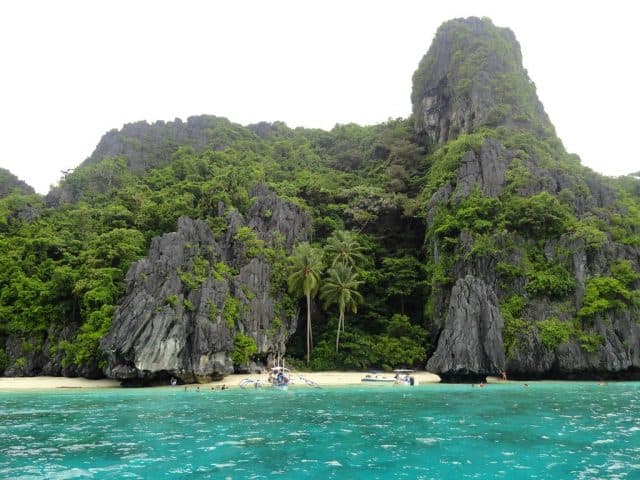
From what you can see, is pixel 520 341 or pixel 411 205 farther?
pixel 411 205

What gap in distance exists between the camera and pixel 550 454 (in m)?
13.5

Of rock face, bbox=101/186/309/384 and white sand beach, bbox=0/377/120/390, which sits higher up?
rock face, bbox=101/186/309/384

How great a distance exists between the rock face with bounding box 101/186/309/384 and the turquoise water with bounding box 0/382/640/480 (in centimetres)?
990

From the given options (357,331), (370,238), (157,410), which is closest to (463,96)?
(370,238)

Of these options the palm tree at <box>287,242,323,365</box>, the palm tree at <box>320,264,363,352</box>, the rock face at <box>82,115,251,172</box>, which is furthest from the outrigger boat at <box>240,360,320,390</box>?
the rock face at <box>82,115,251,172</box>

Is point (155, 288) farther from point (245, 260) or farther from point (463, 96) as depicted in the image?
point (463, 96)

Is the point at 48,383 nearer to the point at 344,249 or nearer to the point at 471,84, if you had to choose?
the point at 344,249

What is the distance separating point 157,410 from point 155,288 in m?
19.2

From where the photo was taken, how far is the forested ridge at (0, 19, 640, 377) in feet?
139

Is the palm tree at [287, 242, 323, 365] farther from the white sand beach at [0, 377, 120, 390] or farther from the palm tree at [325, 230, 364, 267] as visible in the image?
the white sand beach at [0, 377, 120, 390]

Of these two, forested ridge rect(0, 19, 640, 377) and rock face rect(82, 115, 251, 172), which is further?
rock face rect(82, 115, 251, 172)

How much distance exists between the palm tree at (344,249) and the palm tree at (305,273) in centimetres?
360

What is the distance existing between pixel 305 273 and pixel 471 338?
17.1m

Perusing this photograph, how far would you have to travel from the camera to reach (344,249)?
175ft
